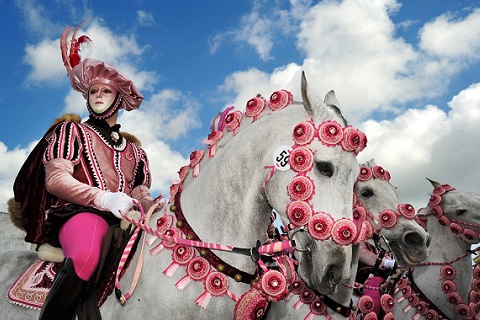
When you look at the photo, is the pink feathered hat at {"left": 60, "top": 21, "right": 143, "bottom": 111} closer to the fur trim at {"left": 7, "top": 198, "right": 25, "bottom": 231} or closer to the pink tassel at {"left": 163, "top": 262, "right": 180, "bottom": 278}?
the fur trim at {"left": 7, "top": 198, "right": 25, "bottom": 231}

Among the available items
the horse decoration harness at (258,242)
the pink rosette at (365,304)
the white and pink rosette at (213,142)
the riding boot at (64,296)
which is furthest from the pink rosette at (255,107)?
the pink rosette at (365,304)

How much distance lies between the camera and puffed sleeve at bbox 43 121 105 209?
134 inches

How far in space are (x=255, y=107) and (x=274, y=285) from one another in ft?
4.33

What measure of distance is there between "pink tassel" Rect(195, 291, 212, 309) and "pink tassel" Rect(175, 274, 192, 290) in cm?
13

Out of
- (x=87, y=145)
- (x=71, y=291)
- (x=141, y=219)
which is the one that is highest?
(x=87, y=145)

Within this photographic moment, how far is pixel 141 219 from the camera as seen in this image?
11.2ft

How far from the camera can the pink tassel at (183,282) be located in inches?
122

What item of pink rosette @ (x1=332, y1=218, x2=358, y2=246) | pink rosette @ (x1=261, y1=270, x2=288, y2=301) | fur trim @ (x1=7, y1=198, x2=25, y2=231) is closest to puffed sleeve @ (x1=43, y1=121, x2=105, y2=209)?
fur trim @ (x1=7, y1=198, x2=25, y2=231)

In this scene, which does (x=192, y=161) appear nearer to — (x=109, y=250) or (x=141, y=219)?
(x=141, y=219)

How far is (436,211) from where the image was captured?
24.1 feet

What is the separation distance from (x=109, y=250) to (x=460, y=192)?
6.39 metres

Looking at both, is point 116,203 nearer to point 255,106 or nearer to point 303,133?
point 255,106

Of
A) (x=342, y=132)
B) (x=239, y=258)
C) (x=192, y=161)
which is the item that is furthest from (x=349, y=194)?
(x=192, y=161)

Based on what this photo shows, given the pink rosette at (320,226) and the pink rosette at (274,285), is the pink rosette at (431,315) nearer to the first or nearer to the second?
the pink rosette at (274,285)
